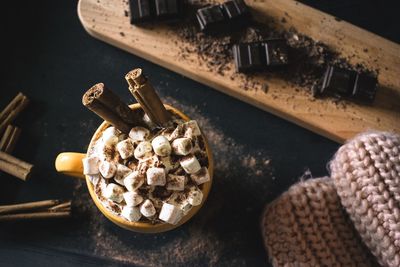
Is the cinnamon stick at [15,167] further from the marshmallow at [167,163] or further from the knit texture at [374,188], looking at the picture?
the knit texture at [374,188]

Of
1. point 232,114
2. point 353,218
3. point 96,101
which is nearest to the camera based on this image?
point 96,101

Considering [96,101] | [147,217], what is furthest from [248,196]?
[96,101]

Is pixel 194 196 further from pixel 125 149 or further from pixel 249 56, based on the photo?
pixel 249 56

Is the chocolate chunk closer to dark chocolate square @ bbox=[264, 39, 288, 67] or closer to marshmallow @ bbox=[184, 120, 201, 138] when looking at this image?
dark chocolate square @ bbox=[264, 39, 288, 67]

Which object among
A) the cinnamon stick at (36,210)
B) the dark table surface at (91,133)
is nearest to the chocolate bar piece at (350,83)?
the dark table surface at (91,133)

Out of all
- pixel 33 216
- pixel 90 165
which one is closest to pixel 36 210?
pixel 33 216

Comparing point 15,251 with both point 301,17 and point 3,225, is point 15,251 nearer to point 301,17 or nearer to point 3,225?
point 3,225

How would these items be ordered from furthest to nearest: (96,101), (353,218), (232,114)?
(232,114)
(353,218)
(96,101)
